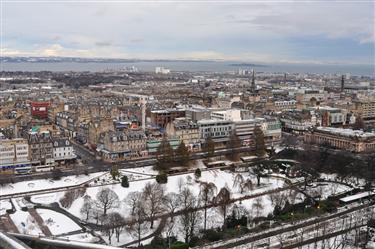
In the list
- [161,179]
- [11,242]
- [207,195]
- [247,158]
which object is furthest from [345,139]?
[11,242]

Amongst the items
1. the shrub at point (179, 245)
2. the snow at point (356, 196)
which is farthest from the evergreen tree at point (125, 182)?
the snow at point (356, 196)

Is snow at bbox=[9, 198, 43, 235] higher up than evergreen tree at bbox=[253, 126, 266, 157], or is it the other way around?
evergreen tree at bbox=[253, 126, 266, 157]

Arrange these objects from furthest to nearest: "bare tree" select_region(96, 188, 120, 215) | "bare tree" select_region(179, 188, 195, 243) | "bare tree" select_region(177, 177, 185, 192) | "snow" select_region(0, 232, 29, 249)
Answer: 1. "bare tree" select_region(177, 177, 185, 192)
2. "bare tree" select_region(96, 188, 120, 215)
3. "bare tree" select_region(179, 188, 195, 243)
4. "snow" select_region(0, 232, 29, 249)

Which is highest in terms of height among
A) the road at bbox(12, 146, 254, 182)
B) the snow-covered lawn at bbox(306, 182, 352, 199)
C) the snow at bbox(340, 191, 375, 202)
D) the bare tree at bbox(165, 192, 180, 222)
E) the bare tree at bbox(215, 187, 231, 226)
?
the bare tree at bbox(215, 187, 231, 226)

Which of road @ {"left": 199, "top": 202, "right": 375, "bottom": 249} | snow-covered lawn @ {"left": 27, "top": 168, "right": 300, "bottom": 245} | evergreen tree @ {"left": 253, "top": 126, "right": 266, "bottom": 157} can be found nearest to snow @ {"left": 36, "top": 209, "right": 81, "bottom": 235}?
snow-covered lawn @ {"left": 27, "top": 168, "right": 300, "bottom": 245}

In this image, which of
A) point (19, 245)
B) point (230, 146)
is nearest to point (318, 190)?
point (230, 146)

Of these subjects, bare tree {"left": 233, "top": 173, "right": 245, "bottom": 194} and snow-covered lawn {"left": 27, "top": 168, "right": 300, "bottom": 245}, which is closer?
snow-covered lawn {"left": 27, "top": 168, "right": 300, "bottom": 245}

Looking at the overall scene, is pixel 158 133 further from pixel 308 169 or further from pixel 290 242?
pixel 290 242

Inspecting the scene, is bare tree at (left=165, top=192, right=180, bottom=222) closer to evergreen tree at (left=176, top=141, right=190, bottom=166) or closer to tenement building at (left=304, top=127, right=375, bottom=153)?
evergreen tree at (left=176, top=141, right=190, bottom=166)
